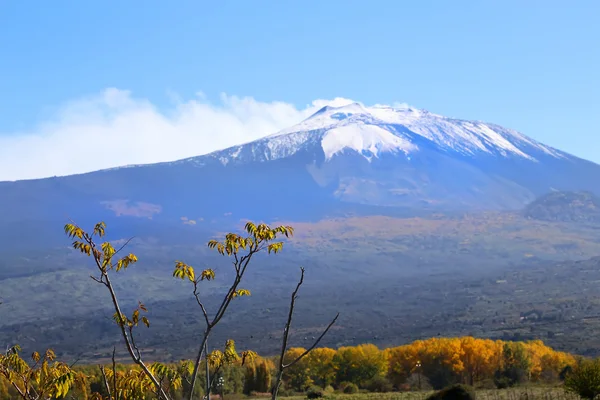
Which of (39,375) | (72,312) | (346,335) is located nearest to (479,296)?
(346,335)

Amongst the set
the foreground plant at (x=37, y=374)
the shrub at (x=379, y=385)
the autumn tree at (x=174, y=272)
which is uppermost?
the autumn tree at (x=174, y=272)

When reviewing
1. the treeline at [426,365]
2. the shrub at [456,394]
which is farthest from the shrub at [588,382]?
the treeline at [426,365]

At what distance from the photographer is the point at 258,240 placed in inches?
A: 294

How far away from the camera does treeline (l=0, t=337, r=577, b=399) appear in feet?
188

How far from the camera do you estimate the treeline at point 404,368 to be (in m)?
57.3

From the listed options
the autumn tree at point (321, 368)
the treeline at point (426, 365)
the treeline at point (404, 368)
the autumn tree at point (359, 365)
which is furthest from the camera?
the autumn tree at point (321, 368)

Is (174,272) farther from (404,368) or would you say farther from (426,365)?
(404,368)

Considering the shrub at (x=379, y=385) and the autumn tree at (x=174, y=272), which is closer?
the autumn tree at (x=174, y=272)

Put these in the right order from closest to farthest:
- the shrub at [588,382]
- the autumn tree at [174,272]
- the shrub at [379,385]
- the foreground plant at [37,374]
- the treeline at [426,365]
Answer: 1. the autumn tree at [174,272]
2. the foreground plant at [37,374]
3. the shrub at [588,382]
4. the shrub at [379,385]
5. the treeline at [426,365]

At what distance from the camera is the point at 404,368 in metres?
62.0

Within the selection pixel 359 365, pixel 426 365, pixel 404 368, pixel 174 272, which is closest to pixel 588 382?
pixel 174 272

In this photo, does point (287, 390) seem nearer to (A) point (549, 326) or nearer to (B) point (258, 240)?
(B) point (258, 240)

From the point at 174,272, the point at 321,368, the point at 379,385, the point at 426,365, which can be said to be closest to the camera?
the point at 174,272

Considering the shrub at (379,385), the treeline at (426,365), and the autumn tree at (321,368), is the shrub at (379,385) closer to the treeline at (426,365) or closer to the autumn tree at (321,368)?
the treeline at (426,365)
